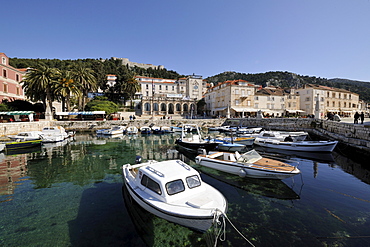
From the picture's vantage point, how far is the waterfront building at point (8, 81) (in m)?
36.3

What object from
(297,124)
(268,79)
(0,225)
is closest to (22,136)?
(0,225)

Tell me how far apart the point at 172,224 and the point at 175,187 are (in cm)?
152

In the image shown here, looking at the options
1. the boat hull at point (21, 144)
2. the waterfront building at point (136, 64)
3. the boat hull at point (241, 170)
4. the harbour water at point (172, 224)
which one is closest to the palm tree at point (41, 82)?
the boat hull at point (21, 144)

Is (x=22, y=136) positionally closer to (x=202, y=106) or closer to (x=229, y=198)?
(x=229, y=198)

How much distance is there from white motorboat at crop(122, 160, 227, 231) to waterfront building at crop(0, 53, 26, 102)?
47.0m

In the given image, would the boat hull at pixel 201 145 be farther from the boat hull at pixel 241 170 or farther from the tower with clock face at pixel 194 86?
the tower with clock face at pixel 194 86

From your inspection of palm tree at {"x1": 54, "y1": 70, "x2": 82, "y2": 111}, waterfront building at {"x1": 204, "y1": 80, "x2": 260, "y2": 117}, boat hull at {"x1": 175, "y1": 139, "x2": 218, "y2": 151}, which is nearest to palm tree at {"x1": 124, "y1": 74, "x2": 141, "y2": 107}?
palm tree at {"x1": 54, "y1": 70, "x2": 82, "y2": 111}

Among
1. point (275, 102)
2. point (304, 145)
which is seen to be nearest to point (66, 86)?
point (304, 145)

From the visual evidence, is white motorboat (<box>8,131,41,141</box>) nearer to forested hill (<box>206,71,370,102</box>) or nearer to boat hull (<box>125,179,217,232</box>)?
boat hull (<box>125,179,217,232</box>)

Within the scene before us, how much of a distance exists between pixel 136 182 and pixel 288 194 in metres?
8.10

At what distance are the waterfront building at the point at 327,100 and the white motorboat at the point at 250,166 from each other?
55.8 metres

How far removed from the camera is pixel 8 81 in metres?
38.5

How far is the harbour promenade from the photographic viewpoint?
61.9 ft

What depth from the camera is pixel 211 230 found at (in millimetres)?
6027
